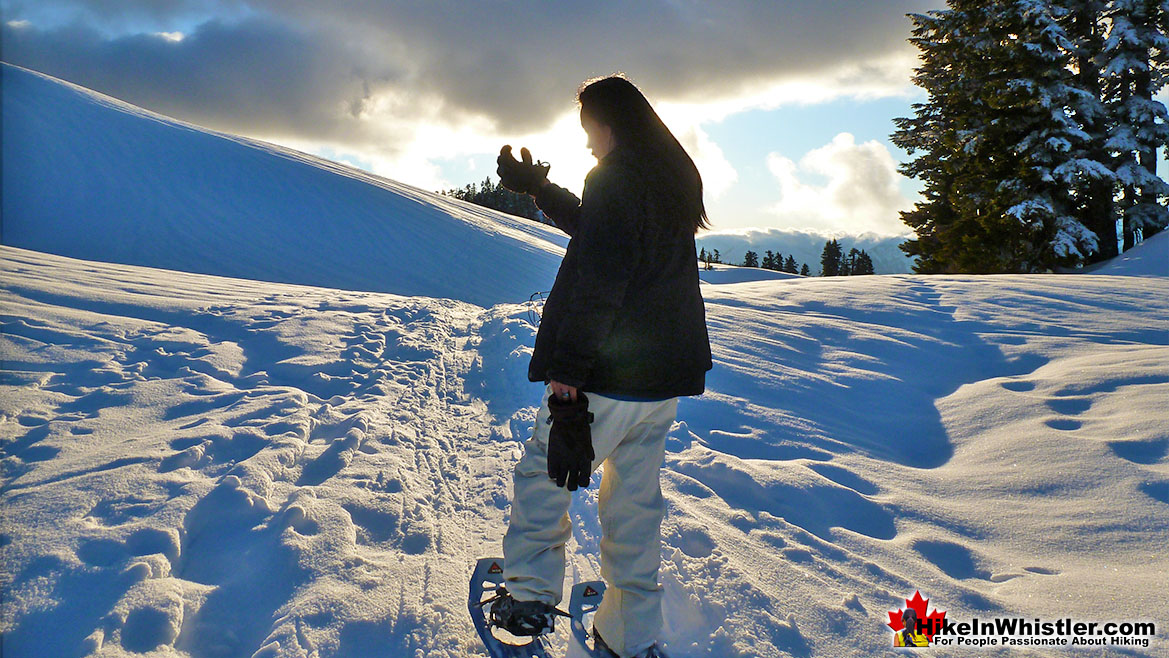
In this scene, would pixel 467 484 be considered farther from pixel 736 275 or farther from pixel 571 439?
pixel 736 275

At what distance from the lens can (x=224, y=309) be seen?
22.5 ft

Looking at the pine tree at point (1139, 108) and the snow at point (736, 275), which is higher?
the pine tree at point (1139, 108)

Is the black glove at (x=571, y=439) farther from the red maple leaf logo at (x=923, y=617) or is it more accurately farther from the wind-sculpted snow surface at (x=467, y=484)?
the red maple leaf logo at (x=923, y=617)

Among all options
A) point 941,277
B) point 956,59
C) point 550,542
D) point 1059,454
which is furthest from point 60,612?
point 956,59

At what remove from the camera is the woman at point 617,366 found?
5.84ft

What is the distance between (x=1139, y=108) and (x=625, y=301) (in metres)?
22.3

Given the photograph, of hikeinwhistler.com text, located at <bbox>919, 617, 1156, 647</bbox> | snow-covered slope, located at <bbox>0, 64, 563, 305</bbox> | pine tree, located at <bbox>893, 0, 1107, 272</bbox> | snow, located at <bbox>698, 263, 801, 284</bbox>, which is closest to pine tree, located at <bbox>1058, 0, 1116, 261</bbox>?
pine tree, located at <bbox>893, 0, 1107, 272</bbox>

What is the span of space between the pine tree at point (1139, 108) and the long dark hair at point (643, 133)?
20.2 meters

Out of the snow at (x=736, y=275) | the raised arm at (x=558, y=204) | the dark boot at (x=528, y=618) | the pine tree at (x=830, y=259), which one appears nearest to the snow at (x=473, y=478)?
the dark boot at (x=528, y=618)

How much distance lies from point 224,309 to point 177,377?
2.51 metres

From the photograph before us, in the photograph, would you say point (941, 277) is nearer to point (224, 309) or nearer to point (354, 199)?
point (224, 309)

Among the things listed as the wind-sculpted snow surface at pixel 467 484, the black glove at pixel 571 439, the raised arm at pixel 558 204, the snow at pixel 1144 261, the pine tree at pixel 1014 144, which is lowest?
the wind-sculpted snow surface at pixel 467 484

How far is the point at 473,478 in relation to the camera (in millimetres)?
3615
